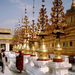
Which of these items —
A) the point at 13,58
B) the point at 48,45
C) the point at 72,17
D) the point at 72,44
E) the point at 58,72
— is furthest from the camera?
the point at 13,58

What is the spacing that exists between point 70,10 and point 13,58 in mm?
6769

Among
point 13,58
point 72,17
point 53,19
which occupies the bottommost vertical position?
point 13,58

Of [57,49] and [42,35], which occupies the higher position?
[42,35]

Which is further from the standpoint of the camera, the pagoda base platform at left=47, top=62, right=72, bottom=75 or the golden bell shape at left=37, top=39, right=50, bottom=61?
the golden bell shape at left=37, top=39, right=50, bottom=61

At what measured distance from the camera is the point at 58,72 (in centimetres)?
425

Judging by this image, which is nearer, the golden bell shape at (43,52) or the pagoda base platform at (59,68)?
the pagoda base platform at (59,68)

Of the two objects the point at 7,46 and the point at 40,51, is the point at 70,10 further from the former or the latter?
the point at 7,46

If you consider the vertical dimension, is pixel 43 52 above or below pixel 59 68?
above

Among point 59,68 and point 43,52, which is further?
point 43,52

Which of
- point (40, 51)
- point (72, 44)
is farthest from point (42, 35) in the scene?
point (72, 44)

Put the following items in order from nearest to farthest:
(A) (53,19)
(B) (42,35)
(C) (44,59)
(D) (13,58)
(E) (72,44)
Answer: (A) (53,19), (C) (44,59), (B) (42,35), (E) (72,44), (D) (13,58)

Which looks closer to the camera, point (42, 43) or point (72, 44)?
point (42, 43)

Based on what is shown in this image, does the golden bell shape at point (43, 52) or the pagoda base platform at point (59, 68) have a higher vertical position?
the golden bell shape at point (43, 52)

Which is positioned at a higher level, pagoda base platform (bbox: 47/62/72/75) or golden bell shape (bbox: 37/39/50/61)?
golden bell shape (bbox: 37/39/50/61)
